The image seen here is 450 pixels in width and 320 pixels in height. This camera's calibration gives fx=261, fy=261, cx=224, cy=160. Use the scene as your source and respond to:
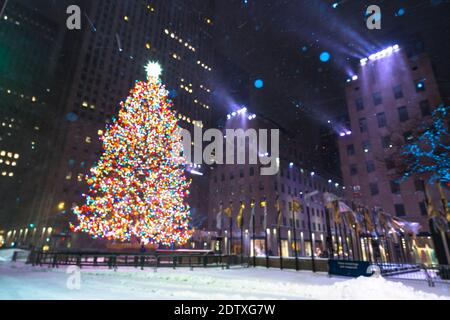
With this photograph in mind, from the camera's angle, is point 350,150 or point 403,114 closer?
point 403,114

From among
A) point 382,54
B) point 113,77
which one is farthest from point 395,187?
point 113,77

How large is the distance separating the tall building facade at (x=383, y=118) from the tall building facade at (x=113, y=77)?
1754 inches

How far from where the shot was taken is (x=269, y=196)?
5272cm

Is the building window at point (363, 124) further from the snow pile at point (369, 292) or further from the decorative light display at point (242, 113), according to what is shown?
the snow pile at point (369, 292)

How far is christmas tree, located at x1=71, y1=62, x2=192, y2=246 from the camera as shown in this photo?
18516mm

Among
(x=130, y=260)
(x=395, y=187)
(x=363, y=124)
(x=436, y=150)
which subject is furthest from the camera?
(x=363, y=124)

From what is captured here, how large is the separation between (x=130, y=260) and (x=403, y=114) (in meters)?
40.4

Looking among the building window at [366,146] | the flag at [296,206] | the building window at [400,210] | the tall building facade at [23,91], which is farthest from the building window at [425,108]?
the tall building facade at [23,91]

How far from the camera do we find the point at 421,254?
31906 mm

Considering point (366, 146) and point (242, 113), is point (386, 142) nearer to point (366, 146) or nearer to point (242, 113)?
point (366, 146)

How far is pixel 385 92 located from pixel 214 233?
136 feet

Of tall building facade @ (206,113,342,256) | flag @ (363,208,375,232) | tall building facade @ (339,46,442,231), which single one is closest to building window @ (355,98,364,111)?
tall building facade @ (339,46,442,231)

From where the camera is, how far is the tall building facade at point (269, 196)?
170ft

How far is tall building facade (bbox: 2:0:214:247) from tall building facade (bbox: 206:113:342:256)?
16447mm
